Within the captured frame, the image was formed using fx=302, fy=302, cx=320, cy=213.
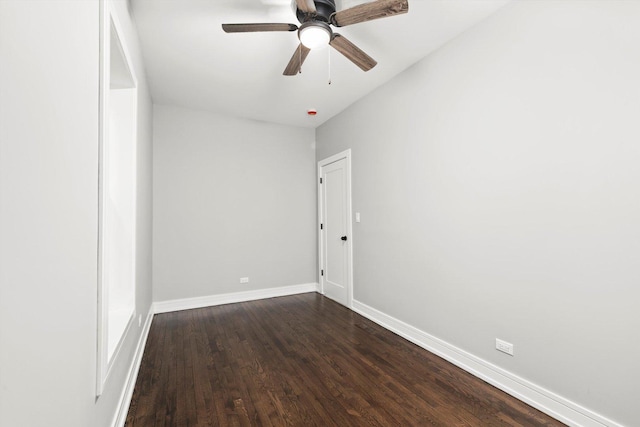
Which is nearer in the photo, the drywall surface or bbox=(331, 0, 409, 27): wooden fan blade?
bbox=(331, 0, 409, 27): wooden fan blade

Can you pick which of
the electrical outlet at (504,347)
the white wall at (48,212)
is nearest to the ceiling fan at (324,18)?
the white wall at (48,212)

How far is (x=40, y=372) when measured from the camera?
2.53 ft

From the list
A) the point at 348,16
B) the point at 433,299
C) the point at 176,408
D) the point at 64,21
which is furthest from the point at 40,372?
the point at 433,299

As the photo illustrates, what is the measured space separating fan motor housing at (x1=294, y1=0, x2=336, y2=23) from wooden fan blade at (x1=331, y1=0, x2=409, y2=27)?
72 mm

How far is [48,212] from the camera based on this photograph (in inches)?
32.9

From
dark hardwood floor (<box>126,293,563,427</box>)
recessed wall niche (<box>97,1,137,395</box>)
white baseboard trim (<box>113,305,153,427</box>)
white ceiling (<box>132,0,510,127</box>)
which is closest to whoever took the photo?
white baseboard trim (<box>113,305,153,427</box>)

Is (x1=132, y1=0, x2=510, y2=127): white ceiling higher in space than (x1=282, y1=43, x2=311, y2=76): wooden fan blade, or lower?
higher

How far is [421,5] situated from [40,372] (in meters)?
2.88

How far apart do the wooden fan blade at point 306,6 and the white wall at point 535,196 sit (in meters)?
1.43

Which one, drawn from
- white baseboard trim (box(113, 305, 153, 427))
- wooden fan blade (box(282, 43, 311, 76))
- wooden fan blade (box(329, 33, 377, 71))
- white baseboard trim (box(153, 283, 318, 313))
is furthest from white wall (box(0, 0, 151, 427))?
white baseboard trim (box(153, 283, 318, 313))

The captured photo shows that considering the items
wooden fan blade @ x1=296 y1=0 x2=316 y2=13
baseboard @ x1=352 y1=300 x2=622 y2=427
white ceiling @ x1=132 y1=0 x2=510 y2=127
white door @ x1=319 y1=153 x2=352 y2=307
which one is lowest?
baseboard @ x1=352 y1=300 x2=622 y2=427

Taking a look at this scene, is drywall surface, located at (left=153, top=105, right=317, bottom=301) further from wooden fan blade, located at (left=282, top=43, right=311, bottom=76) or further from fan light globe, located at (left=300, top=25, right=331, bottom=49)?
fan light globe, located at (left=300, top=25, right=331, bottom=49)

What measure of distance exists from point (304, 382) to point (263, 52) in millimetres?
2903

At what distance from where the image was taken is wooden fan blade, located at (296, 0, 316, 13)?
1.87 meters
